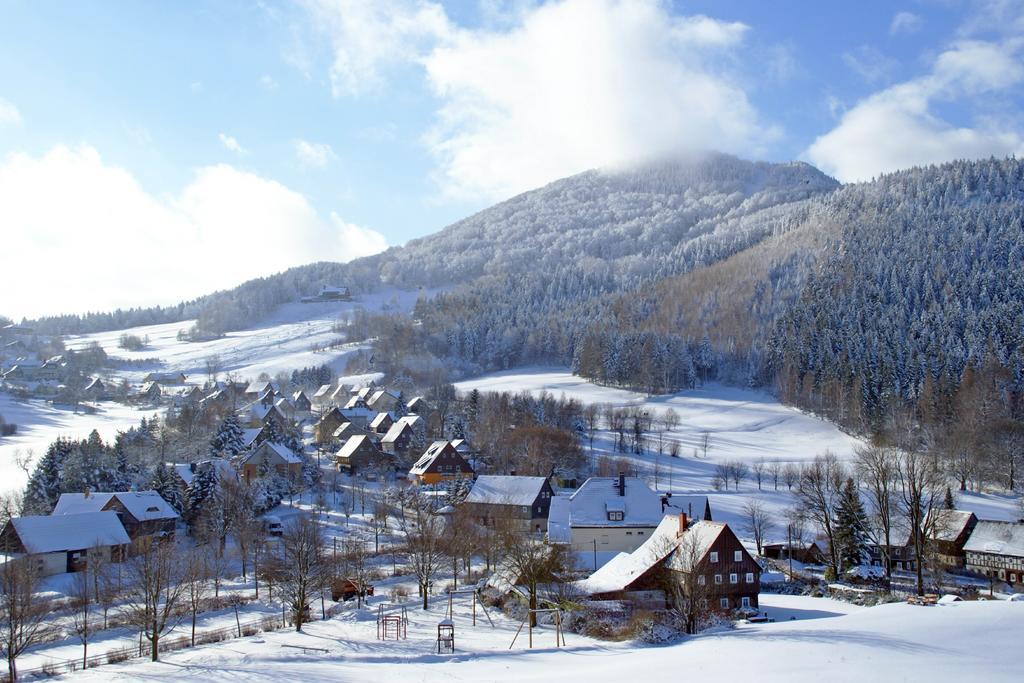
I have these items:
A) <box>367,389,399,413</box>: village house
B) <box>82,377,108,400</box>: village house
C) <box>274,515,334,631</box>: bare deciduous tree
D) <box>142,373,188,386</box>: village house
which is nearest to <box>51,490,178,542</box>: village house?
<box>274,515,334,631</box>: bare deciduous tree

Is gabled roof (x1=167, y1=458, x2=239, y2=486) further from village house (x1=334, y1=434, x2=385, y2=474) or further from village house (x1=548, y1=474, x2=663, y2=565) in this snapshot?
village house (x1=548, y1=474, x2=663, y2=565)

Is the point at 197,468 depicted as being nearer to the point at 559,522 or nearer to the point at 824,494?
the point at 559,522

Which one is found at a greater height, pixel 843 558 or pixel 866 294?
pixel 866 294

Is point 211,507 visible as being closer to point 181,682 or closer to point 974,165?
point 181,682

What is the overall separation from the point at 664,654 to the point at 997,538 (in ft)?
112

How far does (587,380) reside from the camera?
405ft

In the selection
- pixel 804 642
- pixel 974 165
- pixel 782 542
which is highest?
pixel 974 165

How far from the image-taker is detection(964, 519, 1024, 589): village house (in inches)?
1731

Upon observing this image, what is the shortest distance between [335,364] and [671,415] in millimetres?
74195

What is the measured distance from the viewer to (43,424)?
90562 millimetres

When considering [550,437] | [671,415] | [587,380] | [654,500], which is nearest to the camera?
[654,500]

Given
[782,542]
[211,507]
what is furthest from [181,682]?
[782,542]

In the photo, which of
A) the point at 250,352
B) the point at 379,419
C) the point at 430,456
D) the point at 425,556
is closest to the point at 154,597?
the point at 425,556

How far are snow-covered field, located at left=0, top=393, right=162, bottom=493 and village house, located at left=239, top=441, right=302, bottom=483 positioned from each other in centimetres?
1640
